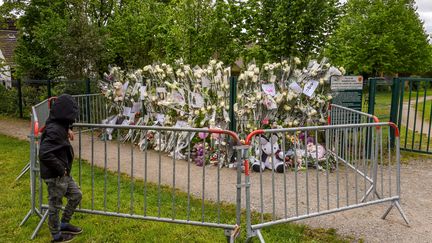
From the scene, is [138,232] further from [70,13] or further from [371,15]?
[371,15]

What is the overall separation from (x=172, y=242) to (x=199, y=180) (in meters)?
2.42

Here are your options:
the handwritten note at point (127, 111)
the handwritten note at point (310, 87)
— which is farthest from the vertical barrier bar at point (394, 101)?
the handwritten note at point (127, 111)

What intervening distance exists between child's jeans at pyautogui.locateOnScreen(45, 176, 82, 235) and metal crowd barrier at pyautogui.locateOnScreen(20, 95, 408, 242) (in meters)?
0.29

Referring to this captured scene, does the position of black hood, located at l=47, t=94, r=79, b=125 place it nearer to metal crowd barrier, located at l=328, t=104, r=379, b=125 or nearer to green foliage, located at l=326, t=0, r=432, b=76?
metal crowd barrier, located at l=328, t=104, r=379, b=125

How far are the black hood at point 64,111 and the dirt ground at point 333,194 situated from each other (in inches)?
39.9

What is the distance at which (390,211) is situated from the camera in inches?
198

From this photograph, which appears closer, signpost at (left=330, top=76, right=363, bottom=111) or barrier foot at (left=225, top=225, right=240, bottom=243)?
barrier foot at (left=225, top=225, right=240, bottom=243)

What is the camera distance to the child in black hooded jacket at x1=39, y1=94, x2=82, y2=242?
153 inches

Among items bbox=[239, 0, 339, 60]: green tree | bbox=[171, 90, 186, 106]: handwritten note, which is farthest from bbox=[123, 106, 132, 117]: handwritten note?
bbox=[239, 0, 339, 60]: green tree

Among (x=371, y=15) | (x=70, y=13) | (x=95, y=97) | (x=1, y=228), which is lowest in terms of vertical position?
(x=1, y=228)

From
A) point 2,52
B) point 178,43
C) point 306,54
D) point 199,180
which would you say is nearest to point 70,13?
point 178,43

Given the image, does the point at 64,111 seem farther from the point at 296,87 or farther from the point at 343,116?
the point at 343,116

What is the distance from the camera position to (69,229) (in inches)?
169

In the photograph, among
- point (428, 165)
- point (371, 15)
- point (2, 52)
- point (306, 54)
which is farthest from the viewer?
point (371, 15)
